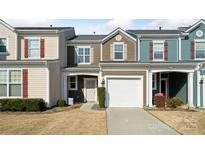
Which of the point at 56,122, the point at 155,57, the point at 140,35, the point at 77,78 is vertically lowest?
the point at 56,122

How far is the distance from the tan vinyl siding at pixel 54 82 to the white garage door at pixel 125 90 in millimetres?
4563

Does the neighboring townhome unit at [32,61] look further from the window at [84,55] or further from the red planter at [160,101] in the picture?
the red planter at [160,101]

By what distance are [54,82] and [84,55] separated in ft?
18.6

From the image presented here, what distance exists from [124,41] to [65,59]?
5920 millimetres

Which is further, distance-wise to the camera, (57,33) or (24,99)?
(57,33)

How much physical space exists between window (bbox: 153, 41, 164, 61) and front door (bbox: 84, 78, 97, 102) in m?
6.31

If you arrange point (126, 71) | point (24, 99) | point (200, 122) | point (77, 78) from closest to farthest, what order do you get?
1. point (200, 122)
2. point (24, 99)
3. point (126, 71)
4. point (77, 78)

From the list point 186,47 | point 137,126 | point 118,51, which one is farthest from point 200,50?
point 137,126

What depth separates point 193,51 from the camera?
28.9 metres

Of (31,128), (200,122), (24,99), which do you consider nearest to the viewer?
(31,128)

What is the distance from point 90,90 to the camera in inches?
1208

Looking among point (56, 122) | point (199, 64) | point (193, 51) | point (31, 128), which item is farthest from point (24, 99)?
point (193, 51)

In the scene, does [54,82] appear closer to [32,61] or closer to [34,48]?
[32,61]

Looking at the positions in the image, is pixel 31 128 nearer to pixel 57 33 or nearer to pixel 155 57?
pixel 57 33
